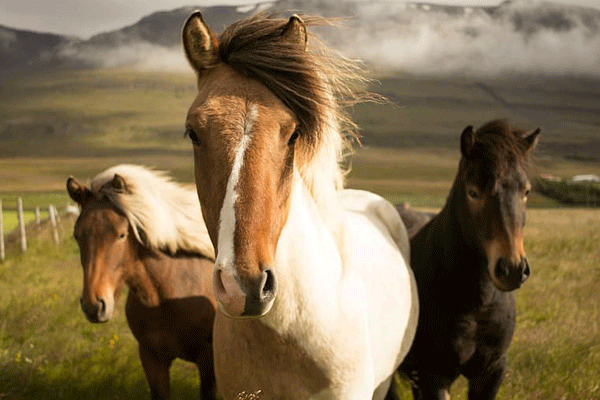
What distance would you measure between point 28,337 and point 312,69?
6.56m

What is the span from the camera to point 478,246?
364cm

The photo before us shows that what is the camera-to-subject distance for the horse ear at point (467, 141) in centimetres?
361

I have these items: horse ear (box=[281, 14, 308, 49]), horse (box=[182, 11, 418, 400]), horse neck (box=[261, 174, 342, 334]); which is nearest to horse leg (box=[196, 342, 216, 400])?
horse (box=[182, 11, 418, 400])

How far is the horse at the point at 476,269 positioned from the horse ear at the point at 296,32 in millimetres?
1581

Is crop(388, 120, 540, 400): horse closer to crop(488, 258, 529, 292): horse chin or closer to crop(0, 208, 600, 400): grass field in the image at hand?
crop(488, 258, 529, 292): horse chin

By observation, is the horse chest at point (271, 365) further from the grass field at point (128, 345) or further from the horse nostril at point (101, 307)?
the grass field at point (128, 345)

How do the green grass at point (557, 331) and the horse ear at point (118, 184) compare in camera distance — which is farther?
the green grass at point (557, 331)

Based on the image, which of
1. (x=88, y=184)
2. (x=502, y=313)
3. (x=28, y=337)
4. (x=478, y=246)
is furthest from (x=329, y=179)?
(x=28, y=337)

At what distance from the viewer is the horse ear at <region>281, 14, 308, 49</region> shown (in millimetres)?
2348

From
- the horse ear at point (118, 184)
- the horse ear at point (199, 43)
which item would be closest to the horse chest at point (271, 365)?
the horse ear at point (199, 43)

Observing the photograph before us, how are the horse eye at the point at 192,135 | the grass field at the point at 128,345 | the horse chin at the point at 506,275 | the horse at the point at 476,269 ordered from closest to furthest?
the horse eye at the point at 192,135 < the horse chin at the point at 506,275 < the horse at the point at 476,269 < the grass field at the point at 128,345

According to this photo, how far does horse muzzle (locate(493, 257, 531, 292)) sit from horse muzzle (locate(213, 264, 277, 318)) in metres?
1.86

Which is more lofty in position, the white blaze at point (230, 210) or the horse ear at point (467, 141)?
the white blaze at point (230, 210)

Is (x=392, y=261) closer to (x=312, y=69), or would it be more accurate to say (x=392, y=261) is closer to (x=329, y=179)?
(x=329, y=179)
